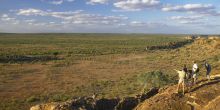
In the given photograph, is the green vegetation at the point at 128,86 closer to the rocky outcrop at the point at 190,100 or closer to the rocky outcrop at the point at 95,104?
the rocky outcrop at the point at 95,104

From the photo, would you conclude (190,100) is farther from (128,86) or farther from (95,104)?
(128,86)

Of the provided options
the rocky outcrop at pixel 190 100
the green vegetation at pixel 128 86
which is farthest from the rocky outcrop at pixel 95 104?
the green vegetation at pixel 128 86

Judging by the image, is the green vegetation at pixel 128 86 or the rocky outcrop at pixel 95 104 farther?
the green vegetation at pixel 128 86

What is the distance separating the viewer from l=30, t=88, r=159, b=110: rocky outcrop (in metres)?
12.7

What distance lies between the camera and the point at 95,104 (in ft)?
44.9

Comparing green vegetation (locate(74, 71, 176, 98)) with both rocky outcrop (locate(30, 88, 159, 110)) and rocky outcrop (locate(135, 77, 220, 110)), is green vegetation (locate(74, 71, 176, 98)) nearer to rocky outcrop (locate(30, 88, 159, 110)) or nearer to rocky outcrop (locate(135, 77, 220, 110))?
rocky outcrop (locate(30, 88, 159, 110))

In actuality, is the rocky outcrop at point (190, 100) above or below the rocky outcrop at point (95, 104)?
above

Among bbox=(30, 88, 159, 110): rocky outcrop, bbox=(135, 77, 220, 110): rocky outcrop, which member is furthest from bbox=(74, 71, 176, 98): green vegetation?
bbox=(135, 77, 220, 110): rocky outcrop

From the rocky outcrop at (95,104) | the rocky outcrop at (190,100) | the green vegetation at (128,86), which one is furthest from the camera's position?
the green vegetation at (128,86)

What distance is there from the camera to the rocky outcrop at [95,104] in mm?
12727

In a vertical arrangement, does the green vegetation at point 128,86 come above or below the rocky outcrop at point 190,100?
below

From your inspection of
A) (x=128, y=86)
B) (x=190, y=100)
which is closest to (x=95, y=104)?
(x=190, y=100)

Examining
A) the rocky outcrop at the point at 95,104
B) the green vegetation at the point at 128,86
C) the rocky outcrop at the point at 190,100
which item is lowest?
the green vegetation at the point at 128,86

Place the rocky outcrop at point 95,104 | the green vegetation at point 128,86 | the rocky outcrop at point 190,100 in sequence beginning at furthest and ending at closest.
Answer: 1. the green vegetation at point 128,86
2. the rocky outcrop at point 95,104
3. the rocky outcrop at point 190,100
